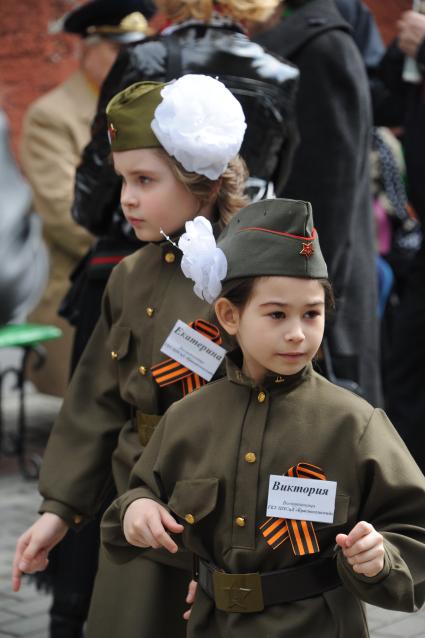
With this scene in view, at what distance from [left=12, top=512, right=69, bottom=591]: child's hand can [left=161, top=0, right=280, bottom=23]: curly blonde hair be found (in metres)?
1.37

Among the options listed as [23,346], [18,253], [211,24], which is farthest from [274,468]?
[18,253]

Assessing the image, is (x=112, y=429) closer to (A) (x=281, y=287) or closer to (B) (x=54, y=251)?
(A) (x=281, y=287)

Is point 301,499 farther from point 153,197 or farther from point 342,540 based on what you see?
point 153,197

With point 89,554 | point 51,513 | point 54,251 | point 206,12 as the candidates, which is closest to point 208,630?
point 51,513

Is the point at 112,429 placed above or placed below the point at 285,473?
below

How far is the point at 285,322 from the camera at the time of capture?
101 inches

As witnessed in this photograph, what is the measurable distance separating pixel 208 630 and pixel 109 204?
139 centimetres

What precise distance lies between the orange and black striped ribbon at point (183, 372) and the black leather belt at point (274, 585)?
545mm

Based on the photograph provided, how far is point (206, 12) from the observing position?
3.77 metres

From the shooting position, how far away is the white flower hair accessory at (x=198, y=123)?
3057mm

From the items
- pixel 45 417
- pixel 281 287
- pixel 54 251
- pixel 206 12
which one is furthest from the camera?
pixel 45 417

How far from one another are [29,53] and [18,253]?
140 inches

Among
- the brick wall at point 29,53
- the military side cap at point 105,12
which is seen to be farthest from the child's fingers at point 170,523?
the brick wall at point 29,53

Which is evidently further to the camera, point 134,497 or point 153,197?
point 153,197
